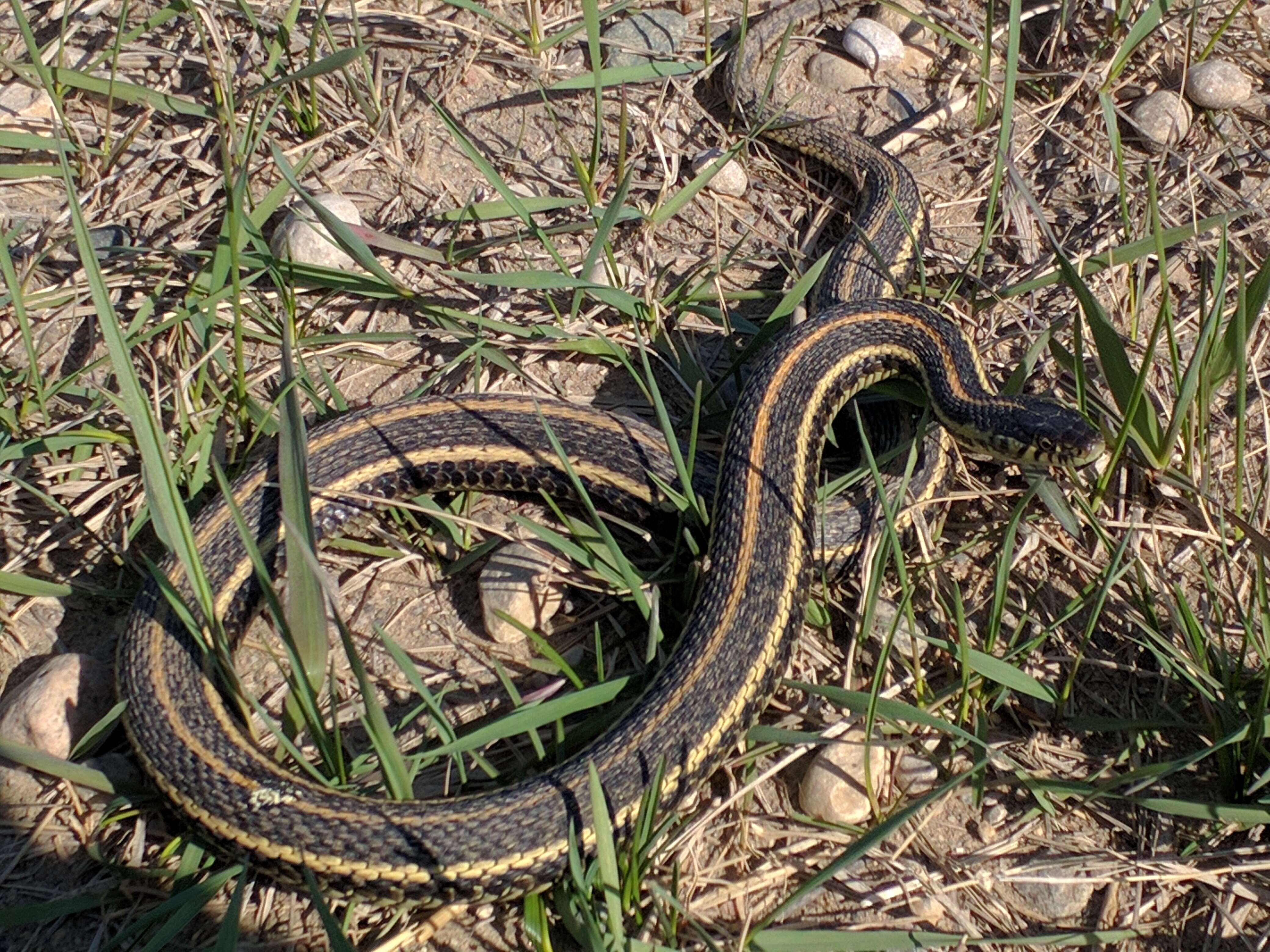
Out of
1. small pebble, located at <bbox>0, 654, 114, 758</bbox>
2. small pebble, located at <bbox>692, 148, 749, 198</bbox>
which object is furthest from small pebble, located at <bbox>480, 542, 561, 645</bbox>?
small pebble, located at <bbox>692, 148, 749, 198</bbox>

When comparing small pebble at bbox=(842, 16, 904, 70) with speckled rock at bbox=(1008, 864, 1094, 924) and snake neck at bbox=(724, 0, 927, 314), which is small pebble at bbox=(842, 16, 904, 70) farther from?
speckled rock at bbox=(1008, 864, 1094, 924)

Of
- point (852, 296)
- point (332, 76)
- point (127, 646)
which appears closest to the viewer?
point (127, 646)

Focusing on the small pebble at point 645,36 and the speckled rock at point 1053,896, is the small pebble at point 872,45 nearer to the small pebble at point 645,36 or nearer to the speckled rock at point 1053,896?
the small pebble at point 645,36

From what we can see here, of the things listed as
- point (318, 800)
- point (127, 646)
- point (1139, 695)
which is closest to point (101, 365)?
point (127, 646)

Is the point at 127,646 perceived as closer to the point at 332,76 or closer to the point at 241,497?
the point at 241,497

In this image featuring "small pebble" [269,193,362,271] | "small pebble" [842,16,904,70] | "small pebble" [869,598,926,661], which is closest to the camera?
"small pebble" [869,598,926,661]

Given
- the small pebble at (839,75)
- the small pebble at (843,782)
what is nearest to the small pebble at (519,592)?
the small pebble at (843,782)
